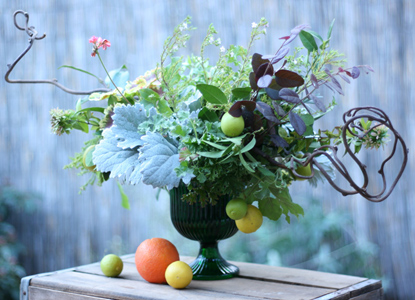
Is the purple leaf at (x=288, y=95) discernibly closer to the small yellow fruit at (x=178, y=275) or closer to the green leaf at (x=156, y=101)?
the green leaf at (x=156, y=101)

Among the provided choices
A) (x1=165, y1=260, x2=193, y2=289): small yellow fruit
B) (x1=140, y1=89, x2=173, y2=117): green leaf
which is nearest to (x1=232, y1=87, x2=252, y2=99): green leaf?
(x1=140, y1=89, x2=173, y2=117): green leaf

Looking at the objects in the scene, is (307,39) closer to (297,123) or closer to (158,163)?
(297,123)

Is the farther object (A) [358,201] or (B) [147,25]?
(B) [147,25]

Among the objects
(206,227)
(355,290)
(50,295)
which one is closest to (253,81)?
(206,227)

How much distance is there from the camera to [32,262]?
6.82 feet

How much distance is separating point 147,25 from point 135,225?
0.78 m

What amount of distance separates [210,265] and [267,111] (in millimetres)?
392

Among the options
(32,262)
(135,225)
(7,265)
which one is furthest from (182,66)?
(32,262)

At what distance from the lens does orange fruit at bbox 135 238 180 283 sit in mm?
940

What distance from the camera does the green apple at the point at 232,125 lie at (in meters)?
0.78

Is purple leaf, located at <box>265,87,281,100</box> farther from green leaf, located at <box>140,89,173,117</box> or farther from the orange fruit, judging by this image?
the orange fruit

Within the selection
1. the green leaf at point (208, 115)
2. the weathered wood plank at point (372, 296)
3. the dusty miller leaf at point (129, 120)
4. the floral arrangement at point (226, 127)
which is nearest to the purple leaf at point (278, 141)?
the floral arrangement at point (226, 127)

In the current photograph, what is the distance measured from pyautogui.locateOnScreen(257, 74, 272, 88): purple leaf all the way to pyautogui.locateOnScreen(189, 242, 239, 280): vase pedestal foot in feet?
1.33

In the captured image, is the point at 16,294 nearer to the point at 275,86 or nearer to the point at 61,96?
the point at 61,96
